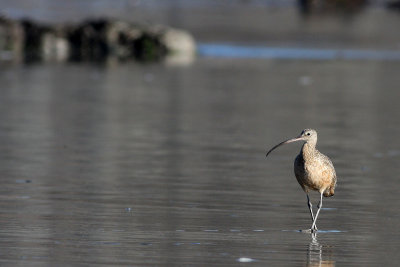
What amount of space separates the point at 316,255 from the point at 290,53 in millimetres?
28406

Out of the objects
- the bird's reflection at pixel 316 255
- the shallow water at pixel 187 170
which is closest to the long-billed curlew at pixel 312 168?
the shallow water at pixel 187 170

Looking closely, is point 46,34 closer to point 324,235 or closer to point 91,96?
point 91,96

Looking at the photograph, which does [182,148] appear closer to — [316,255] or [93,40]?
[316,255]

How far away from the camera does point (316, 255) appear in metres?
8.62

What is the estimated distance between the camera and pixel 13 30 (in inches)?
1388

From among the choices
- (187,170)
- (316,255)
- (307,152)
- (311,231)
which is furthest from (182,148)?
(316,255)

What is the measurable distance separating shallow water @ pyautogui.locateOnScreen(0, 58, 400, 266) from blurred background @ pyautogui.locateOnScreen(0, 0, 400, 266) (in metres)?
0.03

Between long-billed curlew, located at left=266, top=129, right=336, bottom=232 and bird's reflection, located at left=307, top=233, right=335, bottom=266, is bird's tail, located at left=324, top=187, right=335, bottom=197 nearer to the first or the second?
long-billed curlew, located at left=266, top=129, right=336, bottom=232

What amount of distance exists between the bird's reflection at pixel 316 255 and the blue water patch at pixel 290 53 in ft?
84.9

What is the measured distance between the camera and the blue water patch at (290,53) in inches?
1387

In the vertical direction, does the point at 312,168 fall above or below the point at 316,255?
above

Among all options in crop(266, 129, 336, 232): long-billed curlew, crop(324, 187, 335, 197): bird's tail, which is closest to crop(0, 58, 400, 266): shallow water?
crop(324, 187, 335, 197): bird's tail

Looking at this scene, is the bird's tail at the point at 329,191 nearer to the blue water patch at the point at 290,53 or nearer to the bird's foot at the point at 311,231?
the bird's foot at the point at 311,231

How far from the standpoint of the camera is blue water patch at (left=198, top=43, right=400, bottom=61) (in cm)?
3522
